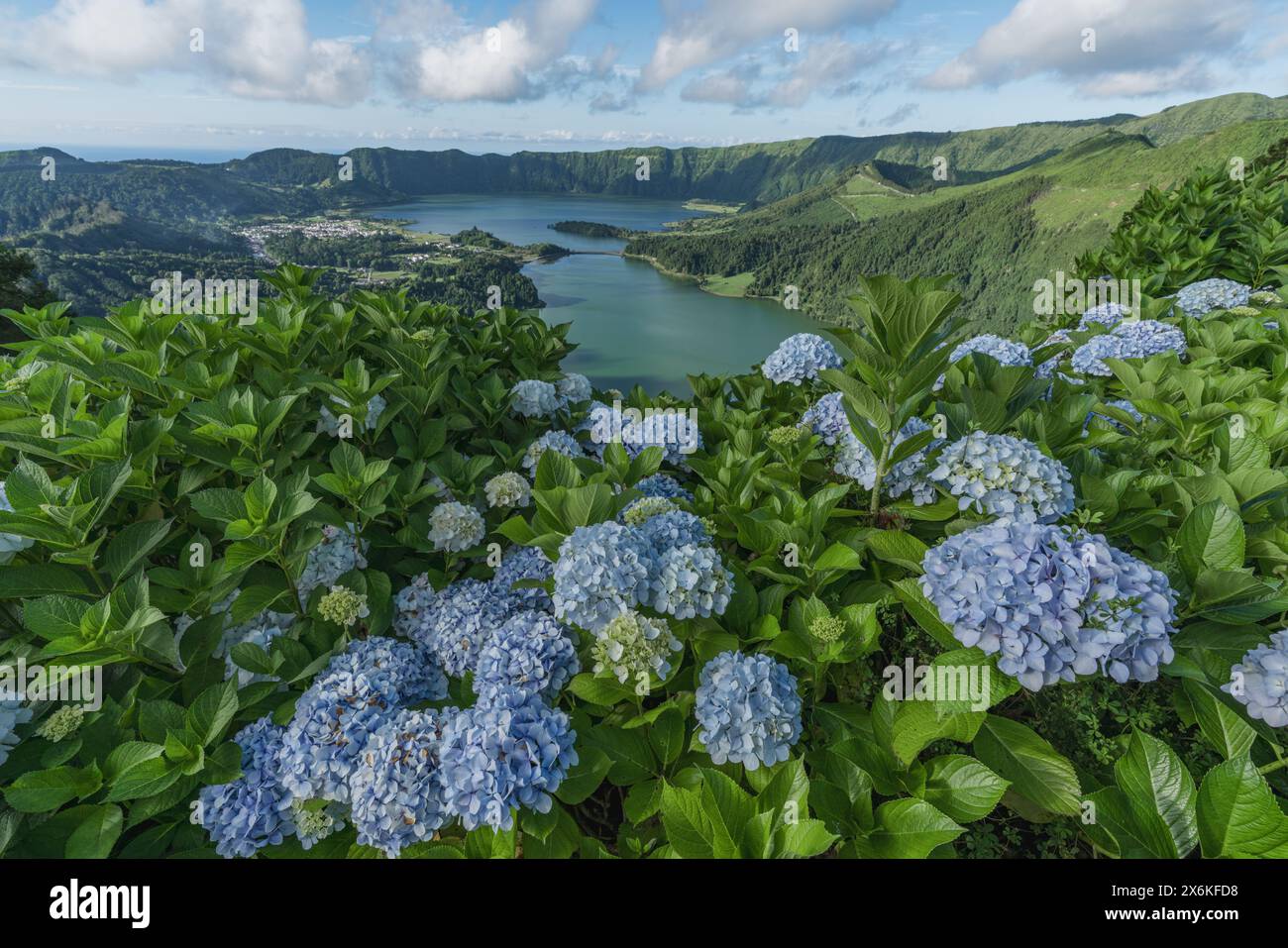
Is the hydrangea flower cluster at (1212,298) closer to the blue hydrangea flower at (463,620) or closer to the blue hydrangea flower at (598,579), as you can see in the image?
the blue hydrangea flower at (598,579)

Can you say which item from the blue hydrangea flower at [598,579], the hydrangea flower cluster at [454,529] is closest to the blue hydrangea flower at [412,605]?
the hydrangea flower cluster at [454,529]

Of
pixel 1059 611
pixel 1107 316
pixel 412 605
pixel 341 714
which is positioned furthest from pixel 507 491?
pixel 1107 316

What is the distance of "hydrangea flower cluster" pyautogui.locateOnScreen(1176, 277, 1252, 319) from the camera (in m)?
6.31

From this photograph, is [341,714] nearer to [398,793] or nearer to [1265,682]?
→ [398,793]

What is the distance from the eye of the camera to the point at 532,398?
419 centimetres

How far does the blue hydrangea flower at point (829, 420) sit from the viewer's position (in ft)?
11.4

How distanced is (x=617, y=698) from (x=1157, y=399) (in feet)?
12.6

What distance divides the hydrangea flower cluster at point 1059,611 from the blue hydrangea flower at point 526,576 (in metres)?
1.79

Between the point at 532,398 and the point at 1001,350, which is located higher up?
the point at 1001,350

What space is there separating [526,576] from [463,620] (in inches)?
15.1

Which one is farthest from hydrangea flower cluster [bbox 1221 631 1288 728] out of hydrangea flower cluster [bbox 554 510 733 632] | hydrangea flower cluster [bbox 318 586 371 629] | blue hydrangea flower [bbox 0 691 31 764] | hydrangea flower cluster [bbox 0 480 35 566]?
hydrangea flower cluster [bbox 0 480 35 566]

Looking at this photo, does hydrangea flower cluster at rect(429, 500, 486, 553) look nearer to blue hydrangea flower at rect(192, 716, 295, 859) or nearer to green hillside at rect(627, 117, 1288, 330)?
blue hydrangea flower at rect(192, 716, 295, 859)

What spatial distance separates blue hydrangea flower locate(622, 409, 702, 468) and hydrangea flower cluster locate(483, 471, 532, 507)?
2.45ft
